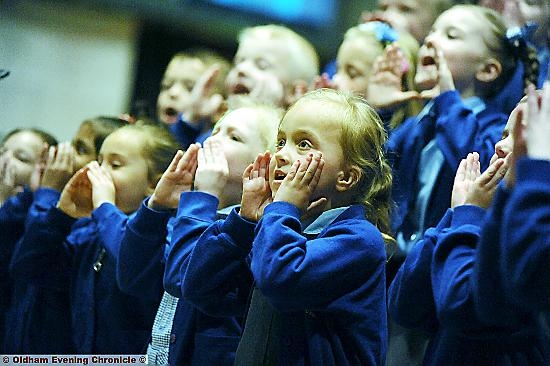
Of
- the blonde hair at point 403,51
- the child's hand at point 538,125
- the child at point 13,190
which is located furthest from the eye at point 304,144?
the child at point 13,190

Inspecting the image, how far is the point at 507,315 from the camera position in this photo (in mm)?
1532

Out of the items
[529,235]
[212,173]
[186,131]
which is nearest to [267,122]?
[212,173]

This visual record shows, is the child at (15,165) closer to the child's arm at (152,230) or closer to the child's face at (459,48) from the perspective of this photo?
the child's arm at (152,230)

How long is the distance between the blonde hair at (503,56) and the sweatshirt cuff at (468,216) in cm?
82

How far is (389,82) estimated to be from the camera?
265cm

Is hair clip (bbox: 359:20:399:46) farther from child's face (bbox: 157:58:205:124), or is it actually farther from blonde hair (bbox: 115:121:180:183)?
blonde hair (bbox: 115:121:180:183)

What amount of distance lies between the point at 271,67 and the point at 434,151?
2.48ft

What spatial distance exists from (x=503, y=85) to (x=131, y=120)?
39.4 inches

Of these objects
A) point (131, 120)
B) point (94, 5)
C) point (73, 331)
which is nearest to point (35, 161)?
point (131, 120)

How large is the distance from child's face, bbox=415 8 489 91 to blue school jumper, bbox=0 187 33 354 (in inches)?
43.5

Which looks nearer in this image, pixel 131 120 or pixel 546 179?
pixel 546 179

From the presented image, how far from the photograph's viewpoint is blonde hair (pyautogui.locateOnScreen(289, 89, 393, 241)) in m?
1.91

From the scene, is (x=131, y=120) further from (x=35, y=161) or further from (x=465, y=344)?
(x=465, y=344)

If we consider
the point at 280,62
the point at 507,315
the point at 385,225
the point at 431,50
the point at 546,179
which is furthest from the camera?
the point at 280,62
